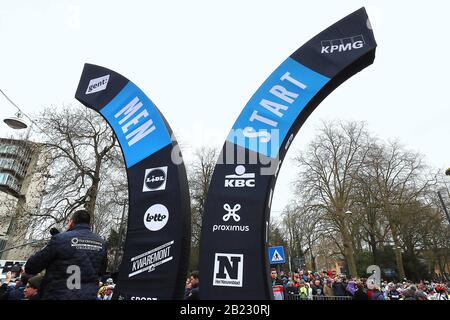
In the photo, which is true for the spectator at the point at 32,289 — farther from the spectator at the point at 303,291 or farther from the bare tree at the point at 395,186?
the bare tree at the point at 395,186

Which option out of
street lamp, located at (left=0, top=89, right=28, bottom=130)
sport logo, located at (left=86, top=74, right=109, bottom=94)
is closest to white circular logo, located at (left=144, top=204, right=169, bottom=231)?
sport logo, located at (left=86, top=74, right=109, bottom=94)

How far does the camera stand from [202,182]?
95.4 feet

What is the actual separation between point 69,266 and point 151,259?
1347mm

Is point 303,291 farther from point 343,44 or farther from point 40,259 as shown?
point 40,259

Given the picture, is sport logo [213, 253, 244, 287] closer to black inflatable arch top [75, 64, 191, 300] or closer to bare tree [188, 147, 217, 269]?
black inflatable arch top [75, 64, 191, 300]

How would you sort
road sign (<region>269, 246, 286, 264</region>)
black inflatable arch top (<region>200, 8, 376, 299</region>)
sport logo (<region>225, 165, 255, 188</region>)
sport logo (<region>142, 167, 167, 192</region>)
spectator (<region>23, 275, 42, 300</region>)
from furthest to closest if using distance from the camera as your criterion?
road sign (<region>269, 246, 286, 264</region>) → sport logo (<region>142, 167, 167, 192</region>) → sport logo (<region>225, 165, 255, 188</region>) → black inflatable arch top (<region>200, 8, 376, 299</region>) → spectator (<region>23, 275, 42, 300</region>)

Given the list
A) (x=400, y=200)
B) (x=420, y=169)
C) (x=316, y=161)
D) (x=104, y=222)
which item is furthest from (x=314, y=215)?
(x=104, y=222)

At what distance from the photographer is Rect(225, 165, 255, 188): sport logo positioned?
4.23 metres

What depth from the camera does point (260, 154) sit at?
4312 mm

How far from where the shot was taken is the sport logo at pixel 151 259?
4.11 meters

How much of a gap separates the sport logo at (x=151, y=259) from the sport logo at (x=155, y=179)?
908 millimetres

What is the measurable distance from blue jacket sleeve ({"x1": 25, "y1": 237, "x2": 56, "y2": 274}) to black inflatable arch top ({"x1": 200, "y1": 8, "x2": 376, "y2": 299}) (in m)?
1.77

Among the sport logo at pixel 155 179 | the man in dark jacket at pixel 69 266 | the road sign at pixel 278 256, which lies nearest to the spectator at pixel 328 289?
the road sign at pixel 278 256
